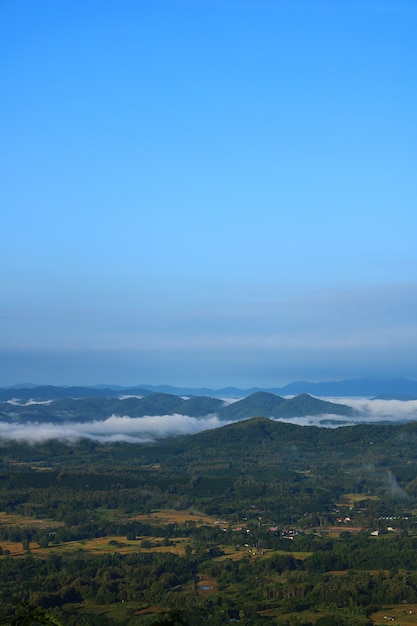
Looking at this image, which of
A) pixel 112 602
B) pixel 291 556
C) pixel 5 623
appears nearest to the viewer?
pixel 5 623

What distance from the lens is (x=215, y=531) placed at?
9250cm

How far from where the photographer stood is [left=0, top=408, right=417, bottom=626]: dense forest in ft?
191

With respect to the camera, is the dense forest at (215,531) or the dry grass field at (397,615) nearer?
the dry grass field at (397,615)

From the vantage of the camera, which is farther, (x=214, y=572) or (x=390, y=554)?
(x=390, y=554)

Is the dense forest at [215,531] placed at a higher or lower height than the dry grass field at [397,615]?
higher

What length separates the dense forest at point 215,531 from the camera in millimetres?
58312

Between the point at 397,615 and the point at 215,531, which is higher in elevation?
the point at 215,531

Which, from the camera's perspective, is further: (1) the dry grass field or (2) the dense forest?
(2) the dense forest

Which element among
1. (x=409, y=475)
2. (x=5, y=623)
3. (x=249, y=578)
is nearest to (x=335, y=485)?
(x=409, y=475)

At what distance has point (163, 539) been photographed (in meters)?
89.4

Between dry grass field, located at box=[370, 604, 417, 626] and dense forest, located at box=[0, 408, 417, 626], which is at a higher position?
dense forest, located at box=[0, 408, 417, 626]

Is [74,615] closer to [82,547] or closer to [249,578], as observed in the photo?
[249,578]

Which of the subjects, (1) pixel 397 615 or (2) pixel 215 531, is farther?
(2) pixel 215 531

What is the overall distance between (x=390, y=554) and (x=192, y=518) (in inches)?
1408
